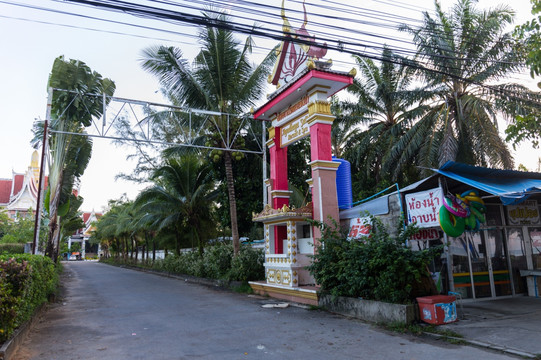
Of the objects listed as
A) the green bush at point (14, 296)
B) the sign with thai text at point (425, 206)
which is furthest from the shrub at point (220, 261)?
the sign with thai text at point (425, 206)

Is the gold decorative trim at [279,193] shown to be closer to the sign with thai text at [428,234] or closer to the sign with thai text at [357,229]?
the sign with thai text at [357,229]

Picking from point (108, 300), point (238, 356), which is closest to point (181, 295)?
point (108, 300)

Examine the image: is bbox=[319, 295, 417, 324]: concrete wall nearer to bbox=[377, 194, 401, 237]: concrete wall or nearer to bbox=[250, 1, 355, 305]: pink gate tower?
bbox=[250, 1, 355, 305]: pink gate tower

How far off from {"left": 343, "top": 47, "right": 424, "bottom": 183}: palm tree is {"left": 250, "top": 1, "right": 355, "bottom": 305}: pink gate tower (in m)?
7.86

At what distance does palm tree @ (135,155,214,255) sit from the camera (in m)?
19.5

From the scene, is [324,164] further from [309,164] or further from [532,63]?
[532,63]

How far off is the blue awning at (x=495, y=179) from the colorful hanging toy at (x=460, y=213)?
1.45 ft

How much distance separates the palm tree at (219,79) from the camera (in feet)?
46.7

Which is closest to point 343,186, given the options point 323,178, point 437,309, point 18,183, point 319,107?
point 323,178

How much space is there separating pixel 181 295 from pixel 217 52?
29.8 ft

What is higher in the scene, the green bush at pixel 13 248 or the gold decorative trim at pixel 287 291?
the green bush at pixel 13 248

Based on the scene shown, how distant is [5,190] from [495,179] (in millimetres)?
58740

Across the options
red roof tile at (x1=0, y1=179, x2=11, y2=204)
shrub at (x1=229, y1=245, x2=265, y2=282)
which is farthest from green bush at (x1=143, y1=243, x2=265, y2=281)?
red roof tile at (x1=0, y1=179, x2=11, y2=204)

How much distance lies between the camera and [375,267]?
7910 millimetres
